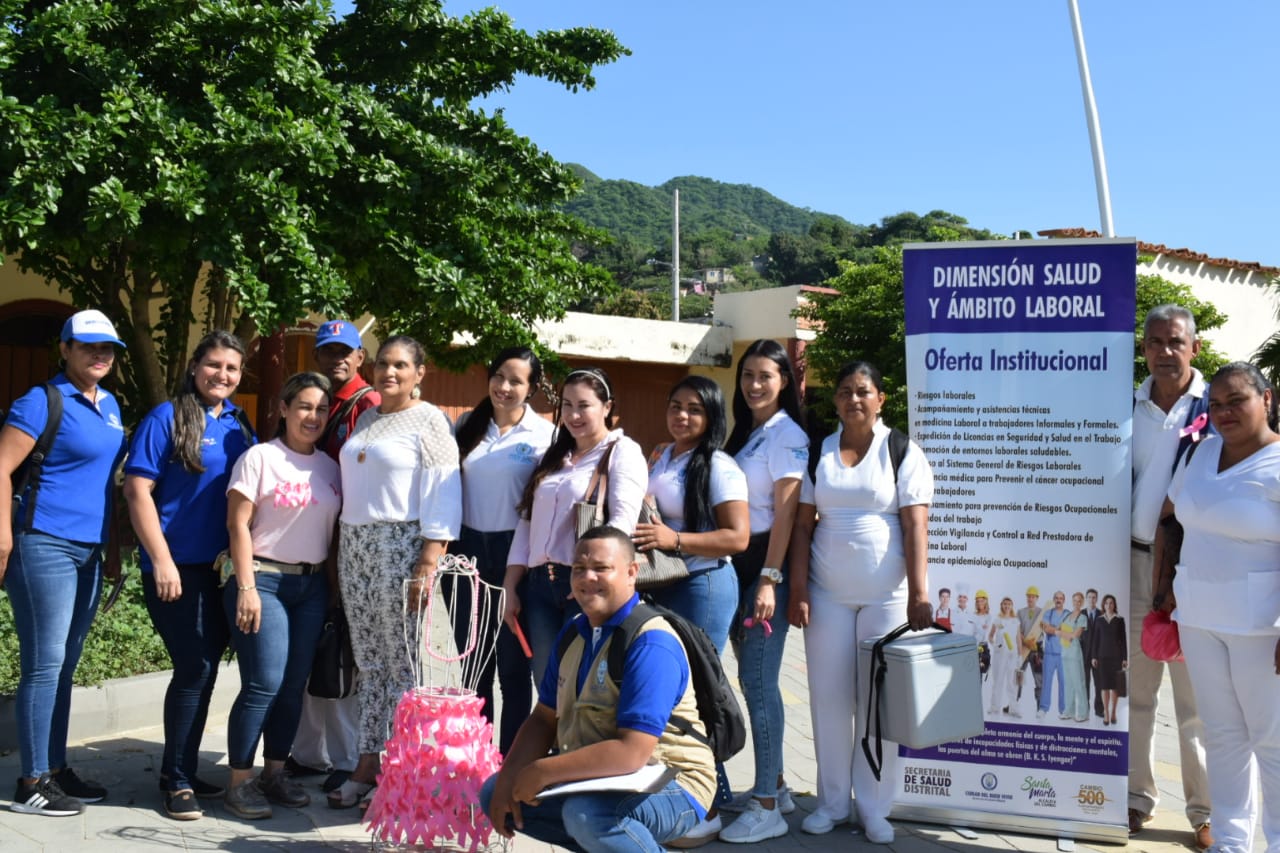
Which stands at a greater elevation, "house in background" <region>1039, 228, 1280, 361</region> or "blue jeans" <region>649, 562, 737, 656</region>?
"house in background" <region>1039, 228, 1280, 361</region>

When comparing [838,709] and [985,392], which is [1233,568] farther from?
[838,709]

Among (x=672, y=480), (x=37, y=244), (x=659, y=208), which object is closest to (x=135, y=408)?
(x=37, y=244)

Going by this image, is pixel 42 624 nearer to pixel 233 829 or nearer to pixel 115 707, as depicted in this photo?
pixel 233 829

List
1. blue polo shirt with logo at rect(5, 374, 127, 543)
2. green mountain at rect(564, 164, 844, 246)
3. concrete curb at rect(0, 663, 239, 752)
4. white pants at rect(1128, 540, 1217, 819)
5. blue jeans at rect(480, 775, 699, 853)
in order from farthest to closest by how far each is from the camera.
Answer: green mountain at rect(564, 164, 844, 246) < concrete curb at rect(0, 663, 239, 752) < white pants at rect(1128, 540, 1217, 819) < blue polo shirt with logo at rect(5, 374, 127, 543) < blue jeans at rect(480, 775, 699, 853)

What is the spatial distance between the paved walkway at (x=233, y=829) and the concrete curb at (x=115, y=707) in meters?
0.10

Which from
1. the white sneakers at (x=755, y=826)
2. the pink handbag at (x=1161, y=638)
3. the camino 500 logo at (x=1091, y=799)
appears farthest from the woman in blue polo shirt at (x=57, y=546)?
the pink handbag at (x=1161, y=638)

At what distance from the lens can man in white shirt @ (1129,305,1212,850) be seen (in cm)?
439

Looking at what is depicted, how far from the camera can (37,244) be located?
6.51 meters

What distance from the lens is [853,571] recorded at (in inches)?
170

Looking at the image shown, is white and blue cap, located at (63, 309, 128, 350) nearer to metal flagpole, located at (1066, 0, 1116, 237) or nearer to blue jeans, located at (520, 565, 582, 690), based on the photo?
blue jeans, located at (520, 565, 582, 690)

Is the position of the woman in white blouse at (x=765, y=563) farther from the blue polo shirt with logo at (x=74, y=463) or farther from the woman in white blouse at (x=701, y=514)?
the blue polo shirt with logo at (x=74, y=463)

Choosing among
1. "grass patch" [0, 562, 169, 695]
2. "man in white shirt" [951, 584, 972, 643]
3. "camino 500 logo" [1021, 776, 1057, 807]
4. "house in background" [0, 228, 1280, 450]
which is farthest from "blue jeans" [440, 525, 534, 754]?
"house in background" [0, 228, 1280, 450]

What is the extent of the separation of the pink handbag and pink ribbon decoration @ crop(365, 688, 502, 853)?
8.19 feet

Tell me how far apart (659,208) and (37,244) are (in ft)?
257
